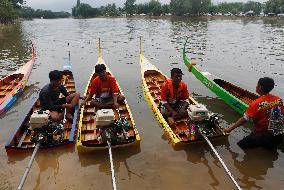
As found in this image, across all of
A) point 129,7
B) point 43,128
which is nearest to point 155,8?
point 129,7

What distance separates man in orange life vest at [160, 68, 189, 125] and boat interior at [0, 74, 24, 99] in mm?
7274

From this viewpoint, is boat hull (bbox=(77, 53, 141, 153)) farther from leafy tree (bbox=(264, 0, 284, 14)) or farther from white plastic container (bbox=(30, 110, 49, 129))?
leafy tree (bbox=(264, 0, 284, 14))

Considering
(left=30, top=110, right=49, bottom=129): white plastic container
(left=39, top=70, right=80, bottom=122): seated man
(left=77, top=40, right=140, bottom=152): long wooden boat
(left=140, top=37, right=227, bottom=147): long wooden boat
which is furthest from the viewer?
(left=39, top=70, right=80, bottom=122): seated man

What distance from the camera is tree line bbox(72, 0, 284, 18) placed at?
9206 centimetres

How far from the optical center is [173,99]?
31.8ft

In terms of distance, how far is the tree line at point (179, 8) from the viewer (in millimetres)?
92062

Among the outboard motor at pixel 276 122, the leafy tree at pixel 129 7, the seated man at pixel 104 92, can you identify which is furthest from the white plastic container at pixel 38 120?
the leafy tree at pixel 129 7

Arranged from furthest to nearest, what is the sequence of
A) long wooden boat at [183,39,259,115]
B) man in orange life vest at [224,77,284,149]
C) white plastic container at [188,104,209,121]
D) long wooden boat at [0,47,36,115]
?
long wooden boat at [0,47,36,115] → long wooden boat at [183,39,259,115] → white plastic container at [188,104,209,121] → man in orange life vest at [224,77,284,149]

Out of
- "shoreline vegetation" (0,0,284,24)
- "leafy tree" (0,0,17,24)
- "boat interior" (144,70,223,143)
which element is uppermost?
"shoreline vegetation" (0,0,284,24)

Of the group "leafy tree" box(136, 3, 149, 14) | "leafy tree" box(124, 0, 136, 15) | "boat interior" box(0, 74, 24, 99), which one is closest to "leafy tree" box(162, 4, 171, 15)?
"leafy tree" box(136, 3, 149, 14)

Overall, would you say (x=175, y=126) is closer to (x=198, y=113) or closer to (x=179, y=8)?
(x=198, y=113)

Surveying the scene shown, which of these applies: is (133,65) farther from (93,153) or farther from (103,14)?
(103,14)

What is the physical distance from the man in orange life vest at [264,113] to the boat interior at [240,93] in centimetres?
359

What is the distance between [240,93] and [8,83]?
34.8 feet
